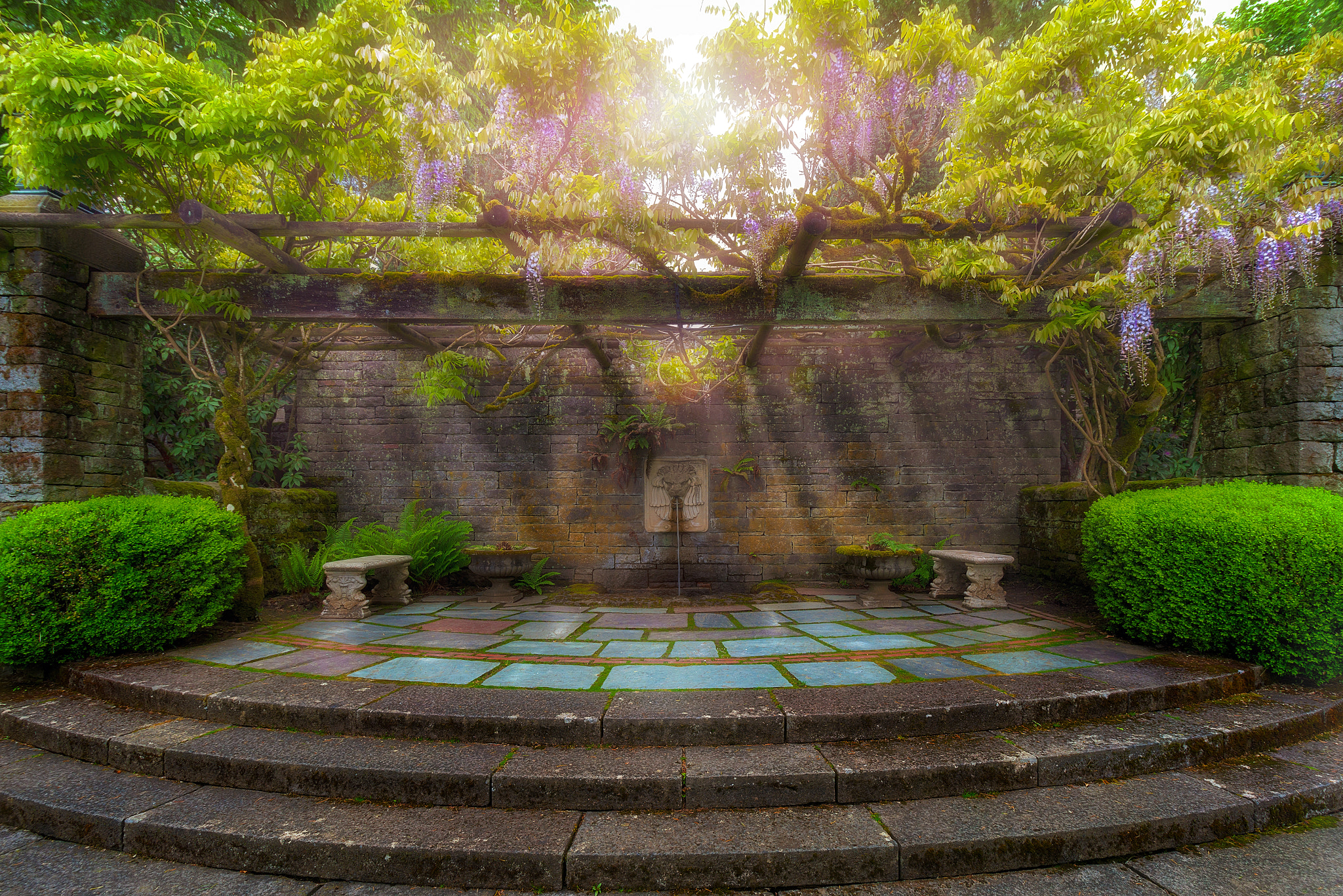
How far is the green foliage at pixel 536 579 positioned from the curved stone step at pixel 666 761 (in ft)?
9.75

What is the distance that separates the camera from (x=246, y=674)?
9.07 feet

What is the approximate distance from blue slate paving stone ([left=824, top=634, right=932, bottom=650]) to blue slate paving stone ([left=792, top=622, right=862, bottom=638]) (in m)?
0.09

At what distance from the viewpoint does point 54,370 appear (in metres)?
3.71

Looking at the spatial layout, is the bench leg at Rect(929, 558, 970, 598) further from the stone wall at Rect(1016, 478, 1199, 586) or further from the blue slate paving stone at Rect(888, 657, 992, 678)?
the blue slate paving stone at Rect(888, 657, 992, 678)

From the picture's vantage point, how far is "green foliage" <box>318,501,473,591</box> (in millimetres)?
5012

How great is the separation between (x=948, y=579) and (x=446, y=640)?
14.1ft

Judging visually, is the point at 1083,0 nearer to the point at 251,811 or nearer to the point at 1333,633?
the point at 1333,633

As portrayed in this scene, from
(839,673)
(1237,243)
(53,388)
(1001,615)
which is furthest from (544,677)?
(1237,243)

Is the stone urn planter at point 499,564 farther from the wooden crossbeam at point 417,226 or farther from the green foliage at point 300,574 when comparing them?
the wooden crossbeam at point 417,226

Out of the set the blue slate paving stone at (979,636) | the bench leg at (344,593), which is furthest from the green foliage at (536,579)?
the blue slate paving stone at (979,636)

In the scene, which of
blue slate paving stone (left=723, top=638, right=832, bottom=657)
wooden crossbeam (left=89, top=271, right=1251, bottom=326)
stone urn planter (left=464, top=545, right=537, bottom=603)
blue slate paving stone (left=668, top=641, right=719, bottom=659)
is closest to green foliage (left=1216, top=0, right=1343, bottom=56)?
wooden crossbeam (left=89, top=271, right=1251, bottom=326)

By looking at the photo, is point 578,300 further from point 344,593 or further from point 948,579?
point 948,579

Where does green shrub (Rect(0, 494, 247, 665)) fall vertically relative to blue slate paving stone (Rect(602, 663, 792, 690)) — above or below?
above

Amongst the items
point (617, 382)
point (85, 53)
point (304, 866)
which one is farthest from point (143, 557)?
point (617, 382)
